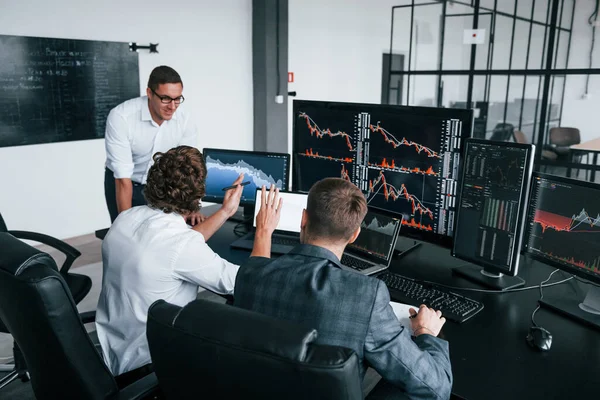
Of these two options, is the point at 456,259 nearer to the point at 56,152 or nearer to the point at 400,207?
the point at 400,207

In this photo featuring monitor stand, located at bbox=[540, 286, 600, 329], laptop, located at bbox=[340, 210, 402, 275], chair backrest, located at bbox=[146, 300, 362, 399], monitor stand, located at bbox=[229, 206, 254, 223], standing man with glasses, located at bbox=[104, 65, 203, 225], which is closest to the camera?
chair backrest, located at bbox=[146, 300, 362, 399]

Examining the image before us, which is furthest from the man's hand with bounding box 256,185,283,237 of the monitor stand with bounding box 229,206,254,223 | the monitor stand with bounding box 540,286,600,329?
the monitor stand with bounding box 540,286,600,329

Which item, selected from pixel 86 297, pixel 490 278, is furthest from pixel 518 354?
pixel 86 297

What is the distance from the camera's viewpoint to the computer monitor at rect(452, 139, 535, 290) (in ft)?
5.31

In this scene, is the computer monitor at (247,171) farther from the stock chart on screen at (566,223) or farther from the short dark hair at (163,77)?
the stock chart on screen at (566,223)

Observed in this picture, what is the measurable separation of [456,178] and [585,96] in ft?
18.5

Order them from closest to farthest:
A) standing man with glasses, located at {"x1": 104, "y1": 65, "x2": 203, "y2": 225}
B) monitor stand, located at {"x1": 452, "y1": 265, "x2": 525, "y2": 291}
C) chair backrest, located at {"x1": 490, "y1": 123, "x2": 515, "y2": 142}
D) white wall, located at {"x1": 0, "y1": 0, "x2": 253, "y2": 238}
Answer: monitor stand, located at {"x1": 452, "y1": 265, "x2": 525, "y2": 291} < standing man with glasses, located at {"x1": 104, "y1": 65, "x2": 203, "y2": 225} < white wall, located at {"x1": 0, "y1": 0, "x2": 253, "y2": 238} < chair backrest, located at {"x1": 490, "y1": 123, "x2": 515, "y2": 142}

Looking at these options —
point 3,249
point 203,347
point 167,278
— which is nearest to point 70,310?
point 3,249

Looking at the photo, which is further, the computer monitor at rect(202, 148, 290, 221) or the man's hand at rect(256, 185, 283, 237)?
the computer monitor at rect(202, 148, 290, 221)

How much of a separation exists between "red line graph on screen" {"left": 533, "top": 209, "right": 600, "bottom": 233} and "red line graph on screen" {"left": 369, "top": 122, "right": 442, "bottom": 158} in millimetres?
430

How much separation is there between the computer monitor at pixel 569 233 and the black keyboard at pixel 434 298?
0.85 feet

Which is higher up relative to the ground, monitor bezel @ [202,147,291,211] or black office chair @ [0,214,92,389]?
monitor bezel @ [202,147,291,211]

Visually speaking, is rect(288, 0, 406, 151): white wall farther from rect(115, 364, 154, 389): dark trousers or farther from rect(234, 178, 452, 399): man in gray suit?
rect(234, 178, 452, 399): man in gray suit

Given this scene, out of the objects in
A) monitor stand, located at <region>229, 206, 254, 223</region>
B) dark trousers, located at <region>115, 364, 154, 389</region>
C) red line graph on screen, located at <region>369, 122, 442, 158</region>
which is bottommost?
dark trousers, located at <region>115, 364, 154, 389</region>
